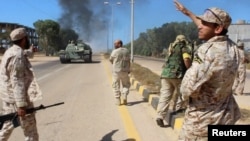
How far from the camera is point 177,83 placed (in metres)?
7.20

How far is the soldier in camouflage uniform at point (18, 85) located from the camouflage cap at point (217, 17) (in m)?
2.39

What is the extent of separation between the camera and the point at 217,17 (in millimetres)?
3016

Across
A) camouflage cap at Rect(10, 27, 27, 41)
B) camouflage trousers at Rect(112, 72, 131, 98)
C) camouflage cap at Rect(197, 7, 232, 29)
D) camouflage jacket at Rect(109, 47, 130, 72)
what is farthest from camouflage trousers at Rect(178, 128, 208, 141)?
camouflage jacket at Rect(109, 47, 130, 72)

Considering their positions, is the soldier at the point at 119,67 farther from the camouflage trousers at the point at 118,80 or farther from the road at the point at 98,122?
the road at the point at 98,122

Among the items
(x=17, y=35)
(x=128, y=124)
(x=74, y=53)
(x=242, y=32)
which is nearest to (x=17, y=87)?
(x=17, y=35)

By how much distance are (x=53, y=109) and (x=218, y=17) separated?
7063 millimetres

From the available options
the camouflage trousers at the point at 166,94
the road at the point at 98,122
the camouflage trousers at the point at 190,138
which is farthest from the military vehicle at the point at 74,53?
the camouflage trousers at the point at 190,138

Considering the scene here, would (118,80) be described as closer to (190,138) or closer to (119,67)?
(119,67)

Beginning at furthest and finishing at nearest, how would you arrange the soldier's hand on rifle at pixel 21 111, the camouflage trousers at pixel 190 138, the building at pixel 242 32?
the building at pixel 242 32 → the soldier's hand on rifle at pixel 21 111 → the camouflage trousers at pixel 190 138

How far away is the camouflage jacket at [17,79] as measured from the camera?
15.1ft

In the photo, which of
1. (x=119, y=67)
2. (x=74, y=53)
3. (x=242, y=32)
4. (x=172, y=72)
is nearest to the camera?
(x=172, y=72)

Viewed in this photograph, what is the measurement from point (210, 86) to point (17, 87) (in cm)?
242

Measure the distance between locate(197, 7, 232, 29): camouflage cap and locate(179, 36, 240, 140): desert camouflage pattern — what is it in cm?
11

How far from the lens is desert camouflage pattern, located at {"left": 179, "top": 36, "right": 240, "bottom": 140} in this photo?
2.97 m
